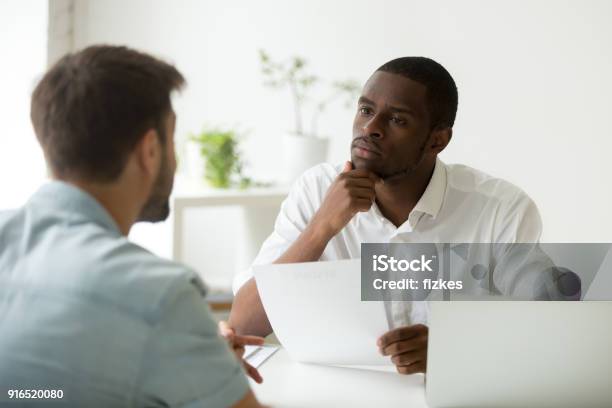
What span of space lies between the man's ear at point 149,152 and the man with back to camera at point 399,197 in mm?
648

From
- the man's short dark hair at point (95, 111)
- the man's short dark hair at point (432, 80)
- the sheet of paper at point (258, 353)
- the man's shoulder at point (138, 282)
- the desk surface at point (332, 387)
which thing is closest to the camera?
the man's shoulder at point (138, 282)

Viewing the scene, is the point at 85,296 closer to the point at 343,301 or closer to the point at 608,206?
the point at 343,301

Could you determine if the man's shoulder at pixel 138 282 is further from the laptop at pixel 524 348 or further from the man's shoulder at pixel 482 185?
the man's shoulder at pixel 482 185

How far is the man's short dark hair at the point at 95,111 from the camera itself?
102 centimetres

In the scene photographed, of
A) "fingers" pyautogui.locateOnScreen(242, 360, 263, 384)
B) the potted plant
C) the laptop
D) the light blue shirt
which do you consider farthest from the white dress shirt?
the potted plant

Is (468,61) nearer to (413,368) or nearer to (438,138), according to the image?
(438,138)

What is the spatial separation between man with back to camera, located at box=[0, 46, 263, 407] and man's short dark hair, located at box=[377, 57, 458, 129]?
83 centimetres

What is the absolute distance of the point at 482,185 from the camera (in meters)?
1.85

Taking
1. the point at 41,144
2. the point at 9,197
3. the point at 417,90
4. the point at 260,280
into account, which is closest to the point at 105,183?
the point at 41,144

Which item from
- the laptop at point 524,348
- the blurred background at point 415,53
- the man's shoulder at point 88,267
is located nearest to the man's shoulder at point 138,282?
the man's shoulder at point 88,267

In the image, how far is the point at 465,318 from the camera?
1.12m

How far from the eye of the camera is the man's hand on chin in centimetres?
136

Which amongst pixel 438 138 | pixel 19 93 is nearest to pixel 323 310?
pixel 438 138

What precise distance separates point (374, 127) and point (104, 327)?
0.98m
